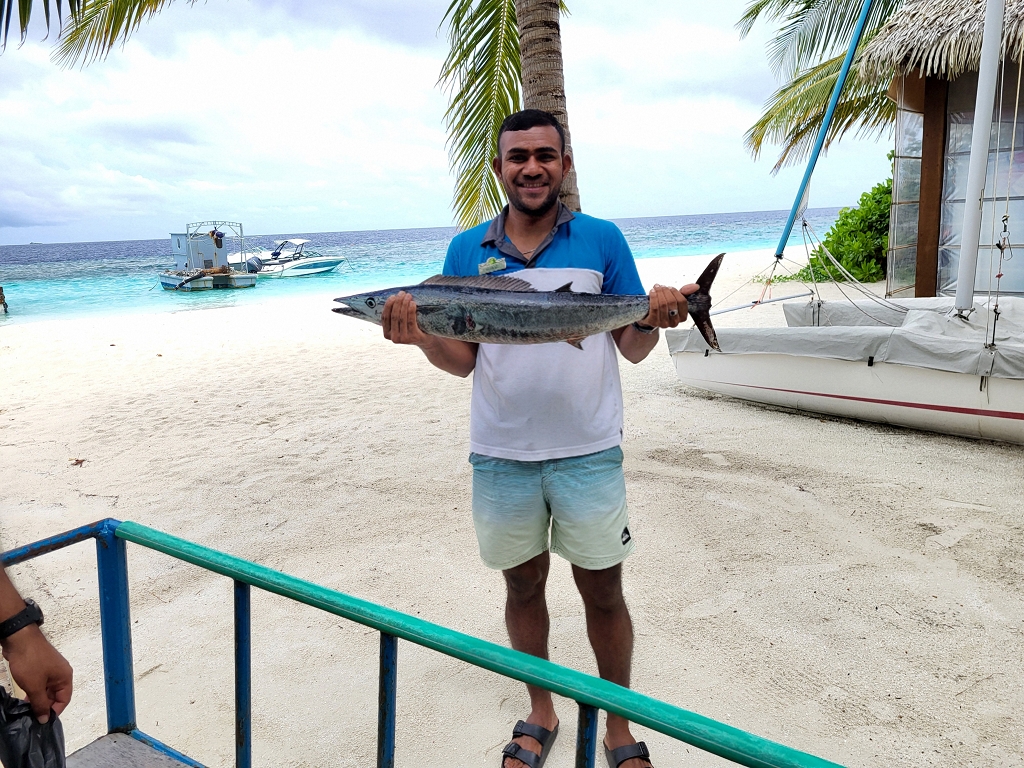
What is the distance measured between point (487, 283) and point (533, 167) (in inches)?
17.8

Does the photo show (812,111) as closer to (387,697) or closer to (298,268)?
(387,697)

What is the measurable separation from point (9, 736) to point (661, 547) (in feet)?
11.8

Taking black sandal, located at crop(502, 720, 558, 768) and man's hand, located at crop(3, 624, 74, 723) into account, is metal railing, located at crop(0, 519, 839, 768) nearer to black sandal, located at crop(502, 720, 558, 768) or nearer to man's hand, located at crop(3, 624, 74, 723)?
man's hand, located at crop(3, 624, 74, 723)

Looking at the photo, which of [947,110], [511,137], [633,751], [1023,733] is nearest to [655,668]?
[633,751]

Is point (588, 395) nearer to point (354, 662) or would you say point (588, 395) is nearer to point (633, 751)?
point (633, 751)

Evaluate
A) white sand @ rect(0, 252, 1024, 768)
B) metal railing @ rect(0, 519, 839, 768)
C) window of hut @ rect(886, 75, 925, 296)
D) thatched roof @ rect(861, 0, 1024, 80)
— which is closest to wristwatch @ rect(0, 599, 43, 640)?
metal railing @ rect(0, 519, 839, 768)

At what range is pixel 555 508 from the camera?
2406mm

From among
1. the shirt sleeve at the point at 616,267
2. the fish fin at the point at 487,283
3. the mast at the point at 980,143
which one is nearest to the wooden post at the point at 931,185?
the mast at the point at 980,143

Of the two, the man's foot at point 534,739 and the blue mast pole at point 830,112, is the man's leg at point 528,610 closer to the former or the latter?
the man's foot at point 534,739

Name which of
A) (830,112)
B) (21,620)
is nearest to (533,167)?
(21,620)

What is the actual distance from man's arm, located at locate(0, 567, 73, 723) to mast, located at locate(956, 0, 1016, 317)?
673 centimetres

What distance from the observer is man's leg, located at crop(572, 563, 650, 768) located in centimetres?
247

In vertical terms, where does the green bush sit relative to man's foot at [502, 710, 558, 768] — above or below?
above

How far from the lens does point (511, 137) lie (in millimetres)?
2318
